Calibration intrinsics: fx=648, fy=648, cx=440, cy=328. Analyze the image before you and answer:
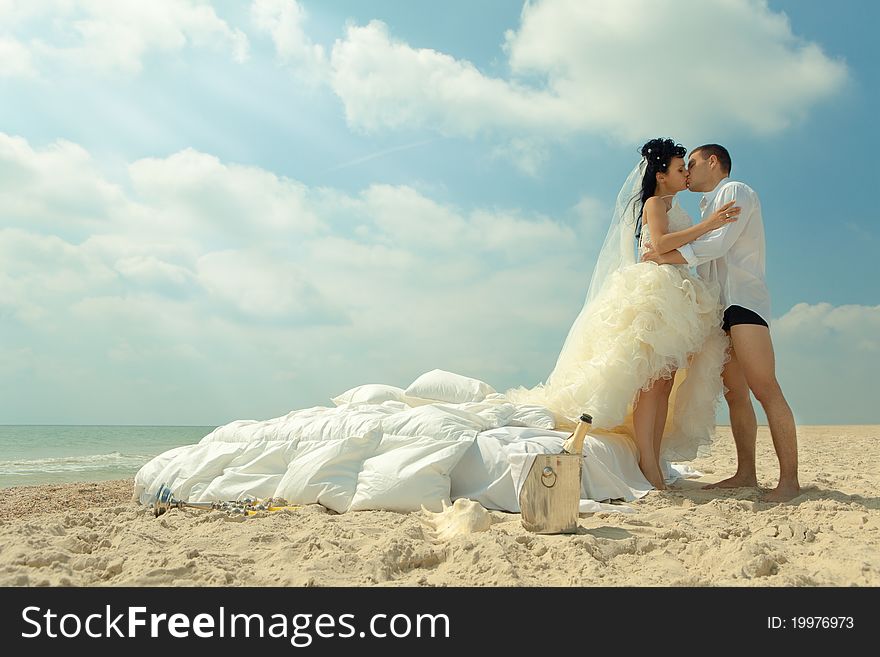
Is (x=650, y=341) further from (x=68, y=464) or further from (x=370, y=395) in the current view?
(x=68, y=464)

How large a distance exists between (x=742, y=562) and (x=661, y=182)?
297cm

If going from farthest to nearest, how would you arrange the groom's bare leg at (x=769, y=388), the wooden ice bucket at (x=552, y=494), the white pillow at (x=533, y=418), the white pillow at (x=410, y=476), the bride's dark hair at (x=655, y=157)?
1. the bride's dark hair at (x=655, y=157)
2. the white pillow at (x=533, y=418)
3. the groom's bare leg at (x=769, y=388)
4. the white pillow at (x=410, y=476)
5. the wooden ice bucket at (x=552, y=494)

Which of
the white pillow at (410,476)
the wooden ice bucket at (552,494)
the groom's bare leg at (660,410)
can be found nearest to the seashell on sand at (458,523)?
the wooden ice bucket at (552,494)

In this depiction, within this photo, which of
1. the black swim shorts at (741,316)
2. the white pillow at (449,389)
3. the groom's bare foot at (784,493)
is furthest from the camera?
the white pillow at (449,389)

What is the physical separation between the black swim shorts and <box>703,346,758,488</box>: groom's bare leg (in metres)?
0.40

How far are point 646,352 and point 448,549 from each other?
2.23 meters

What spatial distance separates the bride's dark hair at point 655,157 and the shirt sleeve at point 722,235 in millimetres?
441

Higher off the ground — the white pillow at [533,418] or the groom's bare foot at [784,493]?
the white pillow at [533,418]

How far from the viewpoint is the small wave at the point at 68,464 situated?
10.8 m

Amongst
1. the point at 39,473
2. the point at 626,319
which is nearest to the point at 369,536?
the point at 626,319

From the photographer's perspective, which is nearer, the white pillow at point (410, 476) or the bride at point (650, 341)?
the white pillow at point (410, 476)

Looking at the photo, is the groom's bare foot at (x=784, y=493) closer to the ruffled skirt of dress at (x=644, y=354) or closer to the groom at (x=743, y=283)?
the groom at (x=743, y=283)

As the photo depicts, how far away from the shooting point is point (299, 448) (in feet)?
13.7
